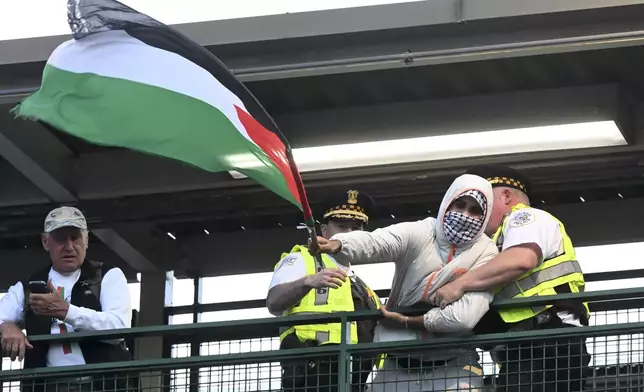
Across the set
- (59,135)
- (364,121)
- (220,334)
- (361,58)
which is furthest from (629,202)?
(220,334)

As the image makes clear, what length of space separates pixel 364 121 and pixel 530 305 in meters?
5.93

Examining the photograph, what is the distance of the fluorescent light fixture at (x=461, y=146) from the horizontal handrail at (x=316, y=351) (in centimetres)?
491

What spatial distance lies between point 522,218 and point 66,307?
9.37ft

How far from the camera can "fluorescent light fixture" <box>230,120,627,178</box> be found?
13.8m

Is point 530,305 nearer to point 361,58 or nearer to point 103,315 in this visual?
point 103,315

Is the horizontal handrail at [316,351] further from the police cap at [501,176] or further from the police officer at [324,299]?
the police cap at [501,176]

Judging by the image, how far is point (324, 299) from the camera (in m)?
9.45

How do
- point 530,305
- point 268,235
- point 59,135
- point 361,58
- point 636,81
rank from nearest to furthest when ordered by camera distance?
point 530,305 < point 361,58 < point 636,81 < point 59,135 < point 268,235

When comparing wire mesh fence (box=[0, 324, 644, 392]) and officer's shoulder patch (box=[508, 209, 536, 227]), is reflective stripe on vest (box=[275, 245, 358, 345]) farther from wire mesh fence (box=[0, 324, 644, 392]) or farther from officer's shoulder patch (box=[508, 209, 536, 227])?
officer's shoulder patch (box=[508, 209, 536, 227])

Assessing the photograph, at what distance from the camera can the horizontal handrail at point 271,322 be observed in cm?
845

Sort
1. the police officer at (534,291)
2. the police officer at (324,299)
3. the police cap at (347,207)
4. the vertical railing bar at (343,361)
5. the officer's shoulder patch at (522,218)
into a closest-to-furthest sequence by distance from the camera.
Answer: the police officer at (534,291) < the officer's shoulder patch at (522,218) < the vertical railing bar at (343,361) < the police officer at (324,299) < the police cap at (347,207)

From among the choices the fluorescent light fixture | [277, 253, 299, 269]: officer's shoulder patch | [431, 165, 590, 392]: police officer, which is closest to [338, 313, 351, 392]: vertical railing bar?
[431, 165, 590, 392]: police officer

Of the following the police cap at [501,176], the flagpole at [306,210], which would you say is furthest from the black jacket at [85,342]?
the police cap at [501,176]

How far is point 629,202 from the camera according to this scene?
15195mm
